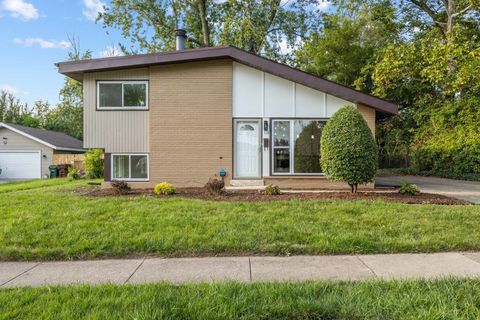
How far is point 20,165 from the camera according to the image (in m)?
23.3

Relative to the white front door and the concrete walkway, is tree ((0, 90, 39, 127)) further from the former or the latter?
the concrete walkway

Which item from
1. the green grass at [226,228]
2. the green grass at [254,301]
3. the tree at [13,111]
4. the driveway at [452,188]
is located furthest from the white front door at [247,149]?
the tree at [13,111]

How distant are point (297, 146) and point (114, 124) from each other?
20.3 feet

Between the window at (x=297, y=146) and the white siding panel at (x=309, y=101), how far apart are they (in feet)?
0.88

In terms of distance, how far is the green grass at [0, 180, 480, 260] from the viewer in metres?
4.90

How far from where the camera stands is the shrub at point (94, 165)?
55.4ft

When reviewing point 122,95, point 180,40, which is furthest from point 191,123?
point 180,40

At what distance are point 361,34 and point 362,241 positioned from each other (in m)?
25.3

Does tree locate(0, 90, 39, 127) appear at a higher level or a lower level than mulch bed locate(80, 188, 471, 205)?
Result: higher

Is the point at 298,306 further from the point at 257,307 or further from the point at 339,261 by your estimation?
the point at 339,261

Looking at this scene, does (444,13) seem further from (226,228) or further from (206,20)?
(226,228)

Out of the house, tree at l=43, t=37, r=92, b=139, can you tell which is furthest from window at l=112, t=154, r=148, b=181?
tree at l=43, t=37, r=92, b=139

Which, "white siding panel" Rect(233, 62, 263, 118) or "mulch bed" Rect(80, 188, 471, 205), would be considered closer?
"mulch bed" Rect(80, 188, 471, 205)

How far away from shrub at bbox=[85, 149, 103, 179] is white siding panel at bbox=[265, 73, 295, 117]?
32.6 ft
